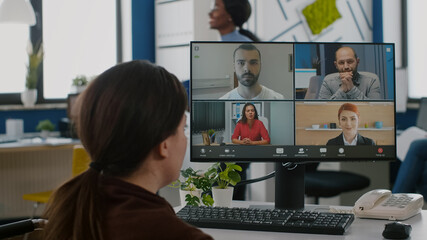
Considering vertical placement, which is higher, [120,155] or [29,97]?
[29,97]

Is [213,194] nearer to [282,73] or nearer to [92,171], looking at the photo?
[282,73]

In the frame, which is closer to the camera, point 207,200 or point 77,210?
point 77,210

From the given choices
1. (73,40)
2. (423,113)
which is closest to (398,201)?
(423,113)

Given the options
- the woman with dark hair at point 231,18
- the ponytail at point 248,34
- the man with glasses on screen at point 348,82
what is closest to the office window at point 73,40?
the woman with dark hair at point 231,18

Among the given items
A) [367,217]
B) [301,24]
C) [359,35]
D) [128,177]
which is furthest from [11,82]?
[128,177]

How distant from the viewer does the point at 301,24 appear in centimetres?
512

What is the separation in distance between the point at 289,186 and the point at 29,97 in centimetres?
345

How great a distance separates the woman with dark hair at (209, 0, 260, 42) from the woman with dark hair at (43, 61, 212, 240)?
3.87m

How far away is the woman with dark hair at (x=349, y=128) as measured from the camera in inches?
70.9

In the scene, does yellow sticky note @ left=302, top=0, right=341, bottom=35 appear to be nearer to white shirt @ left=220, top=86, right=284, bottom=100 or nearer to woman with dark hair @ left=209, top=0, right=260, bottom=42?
woman with dark hair @ left=209, top=0, right=260, bottom=42

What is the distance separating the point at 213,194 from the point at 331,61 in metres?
0.51

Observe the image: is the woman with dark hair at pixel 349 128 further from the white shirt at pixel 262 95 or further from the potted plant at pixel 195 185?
the potted plant at pixel 195 185

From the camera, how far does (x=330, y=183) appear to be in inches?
154

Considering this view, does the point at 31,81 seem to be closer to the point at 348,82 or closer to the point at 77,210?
the point at 348,82
